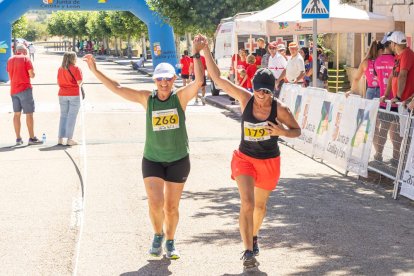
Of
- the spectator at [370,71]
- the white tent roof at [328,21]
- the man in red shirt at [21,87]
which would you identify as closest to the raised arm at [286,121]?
the spectator at [370,71]

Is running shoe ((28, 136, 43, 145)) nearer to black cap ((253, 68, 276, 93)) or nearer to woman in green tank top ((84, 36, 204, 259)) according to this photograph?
woman in green tank top ((84, 36, 204, 259))

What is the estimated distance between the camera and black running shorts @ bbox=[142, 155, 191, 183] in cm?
684

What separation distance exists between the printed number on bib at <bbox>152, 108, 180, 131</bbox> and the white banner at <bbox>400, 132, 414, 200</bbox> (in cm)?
400

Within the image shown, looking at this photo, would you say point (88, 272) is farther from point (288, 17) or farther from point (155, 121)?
point (288, 17)

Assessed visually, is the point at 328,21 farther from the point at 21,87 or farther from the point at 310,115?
the point at 21,87

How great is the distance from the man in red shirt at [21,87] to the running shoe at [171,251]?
8833mm

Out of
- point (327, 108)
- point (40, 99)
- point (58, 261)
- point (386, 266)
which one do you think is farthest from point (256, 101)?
point (40, 99)

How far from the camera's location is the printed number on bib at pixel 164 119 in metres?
6.77

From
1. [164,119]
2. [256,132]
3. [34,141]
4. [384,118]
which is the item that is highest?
[164,119]

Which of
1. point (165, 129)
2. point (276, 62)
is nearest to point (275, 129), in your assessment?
point (165, 129)

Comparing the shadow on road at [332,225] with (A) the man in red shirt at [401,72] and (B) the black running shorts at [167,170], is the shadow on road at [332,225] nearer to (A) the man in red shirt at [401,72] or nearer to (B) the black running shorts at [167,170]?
(B) the black running shorts at [167,170]

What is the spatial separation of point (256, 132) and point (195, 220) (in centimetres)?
232

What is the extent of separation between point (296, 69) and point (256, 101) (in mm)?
11124

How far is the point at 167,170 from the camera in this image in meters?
6.90
